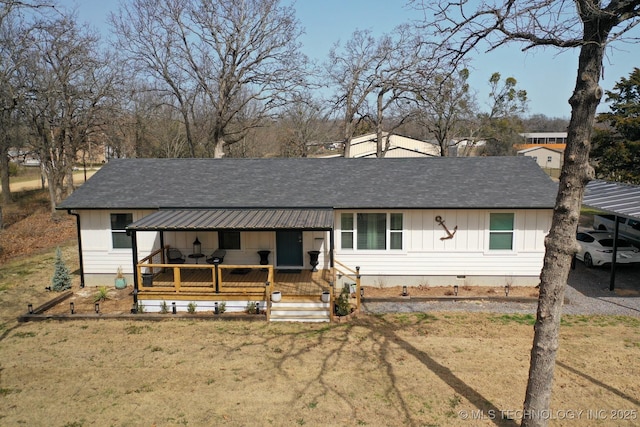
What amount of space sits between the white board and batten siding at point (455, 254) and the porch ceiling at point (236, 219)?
187 centimetres

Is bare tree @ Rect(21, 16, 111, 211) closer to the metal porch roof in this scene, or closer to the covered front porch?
the covered front porch

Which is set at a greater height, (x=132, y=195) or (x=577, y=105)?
(x=577, y=105)

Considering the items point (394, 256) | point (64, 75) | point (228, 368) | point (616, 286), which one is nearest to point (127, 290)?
point (228, 368)

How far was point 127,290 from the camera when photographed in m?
15.7

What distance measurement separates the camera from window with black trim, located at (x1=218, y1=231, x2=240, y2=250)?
626 inches

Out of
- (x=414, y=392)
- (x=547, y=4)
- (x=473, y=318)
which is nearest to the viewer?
(x=547, y=4)

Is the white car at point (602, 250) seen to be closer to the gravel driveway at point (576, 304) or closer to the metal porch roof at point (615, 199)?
the gravel driveway at point (576, 304)

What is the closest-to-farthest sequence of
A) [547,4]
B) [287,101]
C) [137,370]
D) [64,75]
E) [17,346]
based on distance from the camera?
[547,4]
[137,370]
[17,346]
[64,75]
[287,101]

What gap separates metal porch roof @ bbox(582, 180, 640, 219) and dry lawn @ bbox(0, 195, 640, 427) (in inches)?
156

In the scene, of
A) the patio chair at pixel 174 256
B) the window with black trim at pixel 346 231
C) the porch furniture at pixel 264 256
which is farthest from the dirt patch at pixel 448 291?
the patio chair at pixel 174 256

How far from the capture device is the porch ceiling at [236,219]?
13.1 meters

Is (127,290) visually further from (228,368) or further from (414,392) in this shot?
(414,392)

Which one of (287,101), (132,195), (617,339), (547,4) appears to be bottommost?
(617,339)

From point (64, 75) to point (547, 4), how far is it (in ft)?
106
